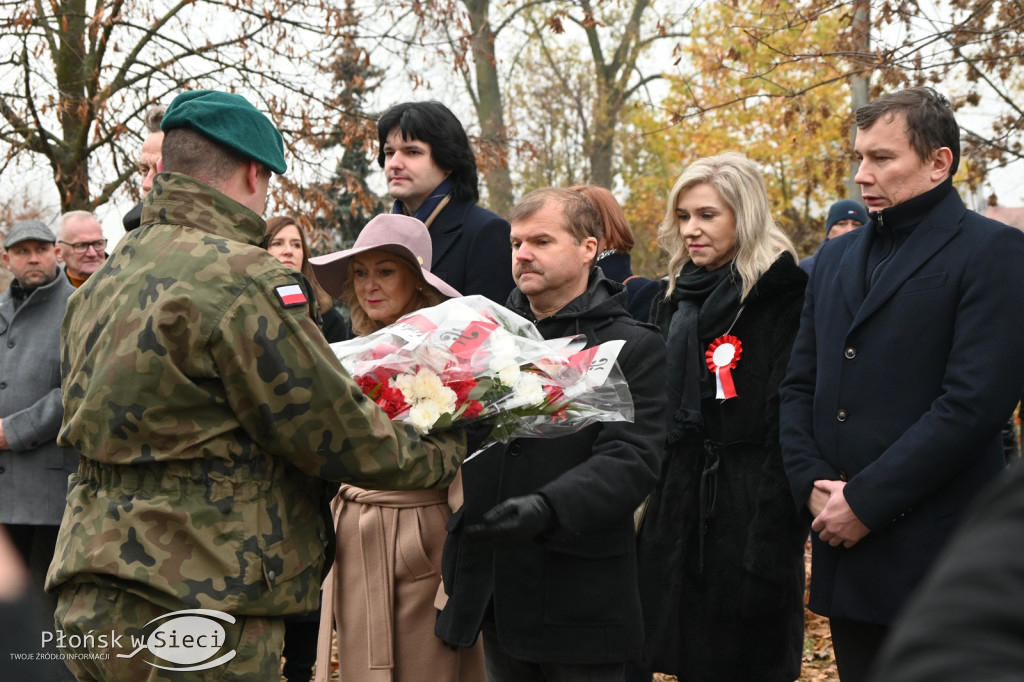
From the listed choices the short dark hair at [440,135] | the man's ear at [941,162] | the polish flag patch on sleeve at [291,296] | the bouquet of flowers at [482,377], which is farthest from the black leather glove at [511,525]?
the short dark hair at [440,135]

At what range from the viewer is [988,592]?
2.64 feet

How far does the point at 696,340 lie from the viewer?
410cm

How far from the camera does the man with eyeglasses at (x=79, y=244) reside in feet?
21.2

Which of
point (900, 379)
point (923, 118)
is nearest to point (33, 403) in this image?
point (900, 379)

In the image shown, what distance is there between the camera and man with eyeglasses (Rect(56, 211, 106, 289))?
647cm

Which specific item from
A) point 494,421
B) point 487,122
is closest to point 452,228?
point 494,421

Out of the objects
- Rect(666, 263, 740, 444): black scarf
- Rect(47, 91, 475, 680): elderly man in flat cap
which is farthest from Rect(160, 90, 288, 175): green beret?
Rect(666, 263, 740, 444): black scarf

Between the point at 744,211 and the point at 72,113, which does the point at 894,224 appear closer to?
the point at 744,211

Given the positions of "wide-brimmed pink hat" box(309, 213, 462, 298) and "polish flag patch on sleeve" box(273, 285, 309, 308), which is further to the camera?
"wide-brimmed pink hat" box(309, 213, 462, 298)

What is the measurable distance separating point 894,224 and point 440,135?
6.41 ft

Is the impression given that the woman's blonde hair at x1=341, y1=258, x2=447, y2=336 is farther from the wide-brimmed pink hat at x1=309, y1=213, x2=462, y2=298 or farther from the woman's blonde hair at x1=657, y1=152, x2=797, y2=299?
the woman's blonde hair at x1=657, y1=152, x2=797, y2=299

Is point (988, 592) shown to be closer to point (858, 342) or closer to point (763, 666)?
point (858, 342)

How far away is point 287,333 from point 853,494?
188 cm

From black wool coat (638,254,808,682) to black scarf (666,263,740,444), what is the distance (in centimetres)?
5
